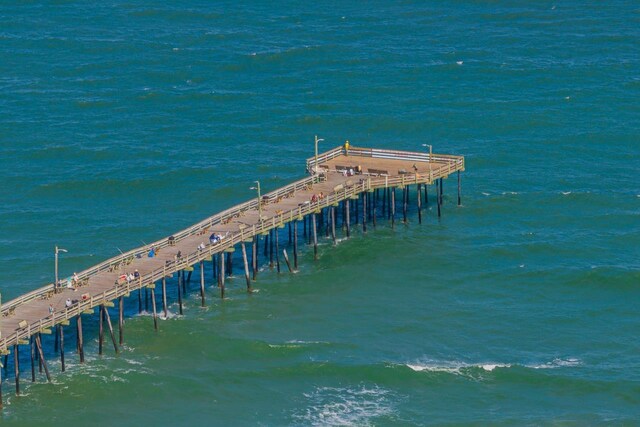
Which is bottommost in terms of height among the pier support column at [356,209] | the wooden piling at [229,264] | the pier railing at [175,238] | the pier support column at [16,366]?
the pier support column at [16,366]

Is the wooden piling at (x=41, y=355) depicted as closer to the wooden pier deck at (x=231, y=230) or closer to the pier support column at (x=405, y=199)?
the wooden pier deck at (x=231, y=230)

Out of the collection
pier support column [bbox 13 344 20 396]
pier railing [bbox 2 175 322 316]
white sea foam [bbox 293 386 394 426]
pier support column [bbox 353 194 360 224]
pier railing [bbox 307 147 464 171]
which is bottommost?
white sea foam [bbox 293 386 394 426]

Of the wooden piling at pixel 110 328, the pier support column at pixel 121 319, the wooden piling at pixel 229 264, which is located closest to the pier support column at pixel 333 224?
the wooden piling at pixel 229 264

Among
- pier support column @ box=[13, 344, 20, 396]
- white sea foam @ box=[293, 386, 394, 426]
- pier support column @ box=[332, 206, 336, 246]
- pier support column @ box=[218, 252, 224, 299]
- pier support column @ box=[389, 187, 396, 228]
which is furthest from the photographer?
pier support column @ box=[389, 187, 396, 228]

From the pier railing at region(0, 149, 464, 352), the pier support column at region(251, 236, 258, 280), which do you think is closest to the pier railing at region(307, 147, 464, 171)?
the pier railing at region(0, 149, 464, 352)

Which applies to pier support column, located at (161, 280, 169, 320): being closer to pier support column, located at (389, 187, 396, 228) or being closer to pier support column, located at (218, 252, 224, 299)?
pier support column, located at (218, 252, 224, 299)

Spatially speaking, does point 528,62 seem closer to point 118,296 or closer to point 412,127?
point 412,127

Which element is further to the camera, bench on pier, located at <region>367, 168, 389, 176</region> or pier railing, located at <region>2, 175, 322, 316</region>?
bench on pier, located at <region>367, 168, 389, 176</region>
